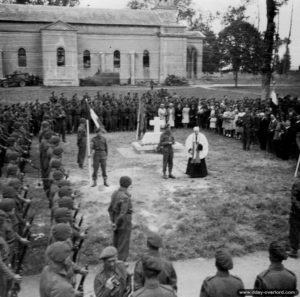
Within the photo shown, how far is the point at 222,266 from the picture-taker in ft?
14.2

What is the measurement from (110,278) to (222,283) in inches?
49.0

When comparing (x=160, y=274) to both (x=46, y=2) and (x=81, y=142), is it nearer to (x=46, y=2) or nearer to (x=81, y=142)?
(x=81, y=142)

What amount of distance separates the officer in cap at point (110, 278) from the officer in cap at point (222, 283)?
0.94 metres

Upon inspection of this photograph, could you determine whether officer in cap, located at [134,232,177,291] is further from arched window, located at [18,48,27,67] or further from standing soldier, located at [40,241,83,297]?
arched window, located at [18,48,27,67]

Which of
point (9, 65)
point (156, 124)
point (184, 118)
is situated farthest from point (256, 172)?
point (9, 65)

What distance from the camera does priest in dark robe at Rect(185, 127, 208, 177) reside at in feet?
43.3

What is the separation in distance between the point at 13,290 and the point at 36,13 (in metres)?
42.7

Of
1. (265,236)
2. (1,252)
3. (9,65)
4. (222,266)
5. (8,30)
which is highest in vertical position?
(8,30)

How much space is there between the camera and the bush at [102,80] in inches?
1709

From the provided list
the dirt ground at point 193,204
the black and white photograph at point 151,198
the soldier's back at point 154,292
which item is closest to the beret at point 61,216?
the black and white photograph at point 151,198

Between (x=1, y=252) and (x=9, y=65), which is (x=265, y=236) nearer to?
(x=1, y=252)

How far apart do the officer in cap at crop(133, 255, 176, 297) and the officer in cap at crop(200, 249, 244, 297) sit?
0.52 m

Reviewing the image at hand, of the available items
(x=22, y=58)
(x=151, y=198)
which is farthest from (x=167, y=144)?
(x=22, y=58)

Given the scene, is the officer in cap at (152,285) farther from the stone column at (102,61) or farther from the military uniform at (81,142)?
the stone column at (102,61)
